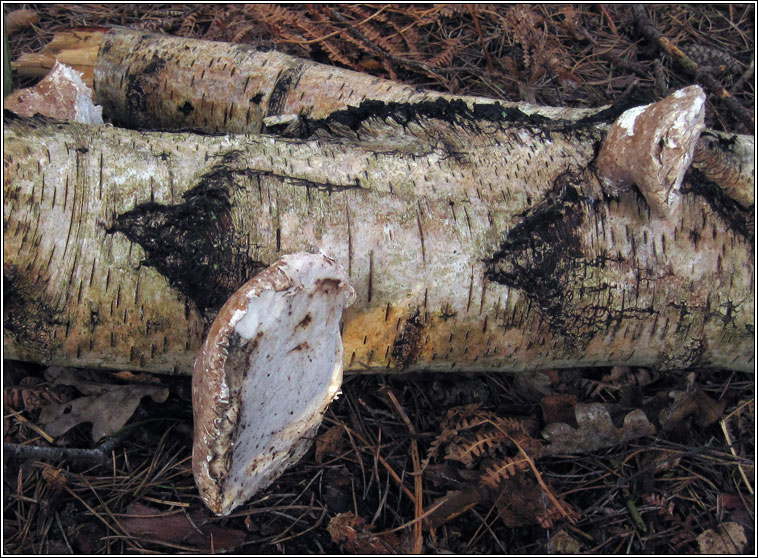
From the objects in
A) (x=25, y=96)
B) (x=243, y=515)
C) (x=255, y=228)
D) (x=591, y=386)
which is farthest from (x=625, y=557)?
Result: (x=25, y=96)

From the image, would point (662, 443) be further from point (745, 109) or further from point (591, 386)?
point (745, 109)

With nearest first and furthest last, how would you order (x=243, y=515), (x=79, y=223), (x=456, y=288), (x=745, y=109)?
(x=79, y=223) < (x=456, y=288) < (x=243, y=515) < (x=745, y=109)

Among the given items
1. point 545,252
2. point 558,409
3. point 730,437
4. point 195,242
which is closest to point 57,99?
point 195,242

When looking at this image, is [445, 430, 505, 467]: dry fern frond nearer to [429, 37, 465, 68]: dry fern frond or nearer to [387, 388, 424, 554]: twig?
[387, 388, 424, 554]: twig

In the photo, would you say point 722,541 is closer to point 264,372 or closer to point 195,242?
point 264,372

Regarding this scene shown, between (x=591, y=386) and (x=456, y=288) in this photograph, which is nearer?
(x=456, y=288)

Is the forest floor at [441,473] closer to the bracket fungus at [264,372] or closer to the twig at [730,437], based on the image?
the twig at [730,437]
